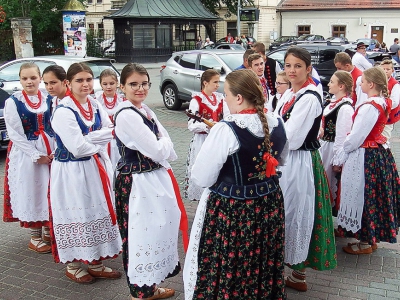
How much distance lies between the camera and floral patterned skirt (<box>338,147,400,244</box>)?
4.30 m

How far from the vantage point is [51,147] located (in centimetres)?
459

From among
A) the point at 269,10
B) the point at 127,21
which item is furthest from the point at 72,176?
the point at 269,10

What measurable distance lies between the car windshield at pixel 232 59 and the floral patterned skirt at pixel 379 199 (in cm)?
781

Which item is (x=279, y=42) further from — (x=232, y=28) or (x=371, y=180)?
(x=371, y=180)

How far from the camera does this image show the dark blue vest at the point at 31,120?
4.38 m

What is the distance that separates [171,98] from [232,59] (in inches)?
84.7

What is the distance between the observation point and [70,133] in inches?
142

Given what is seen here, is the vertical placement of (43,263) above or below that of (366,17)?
below

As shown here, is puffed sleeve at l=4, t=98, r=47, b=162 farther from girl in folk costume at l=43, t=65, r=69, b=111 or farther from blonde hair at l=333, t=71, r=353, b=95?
blonde hair at l=333, t=71, r=353, b=95

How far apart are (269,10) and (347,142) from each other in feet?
138

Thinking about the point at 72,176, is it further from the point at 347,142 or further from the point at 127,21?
the point at 127,21

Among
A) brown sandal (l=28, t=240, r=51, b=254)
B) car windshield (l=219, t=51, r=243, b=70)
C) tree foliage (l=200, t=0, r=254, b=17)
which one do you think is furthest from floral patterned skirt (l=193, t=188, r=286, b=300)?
tree foliage (l=200, t=0, r=254, b=17)

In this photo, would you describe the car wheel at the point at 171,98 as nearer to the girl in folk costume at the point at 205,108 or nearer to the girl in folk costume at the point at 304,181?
the girl in folk costume at the point at 205,108

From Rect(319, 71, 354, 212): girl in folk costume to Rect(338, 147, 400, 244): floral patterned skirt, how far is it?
319 millimetres
